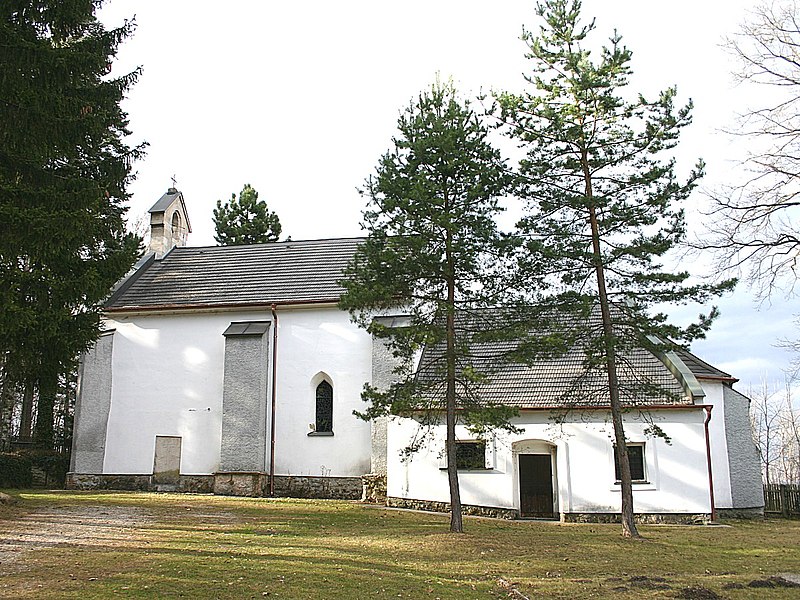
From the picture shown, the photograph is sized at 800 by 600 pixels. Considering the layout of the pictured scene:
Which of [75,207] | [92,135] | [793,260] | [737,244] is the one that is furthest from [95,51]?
[793,260]

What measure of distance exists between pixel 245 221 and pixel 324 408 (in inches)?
869

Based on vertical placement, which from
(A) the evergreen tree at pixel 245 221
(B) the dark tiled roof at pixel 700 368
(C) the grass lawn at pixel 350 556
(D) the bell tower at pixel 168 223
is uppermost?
(A) the evergreen tree at pixel 245 221

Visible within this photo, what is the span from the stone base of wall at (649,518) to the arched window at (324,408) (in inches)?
356

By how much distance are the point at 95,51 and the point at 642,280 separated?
13200mm

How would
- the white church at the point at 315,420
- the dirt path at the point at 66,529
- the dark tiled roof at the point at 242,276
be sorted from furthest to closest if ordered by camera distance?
the dark tiled roof at the point at 242,276, the white church at the point at 315,420, the dirt path at the point at 66,529

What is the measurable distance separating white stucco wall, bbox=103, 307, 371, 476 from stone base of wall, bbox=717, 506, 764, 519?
36.8 feet

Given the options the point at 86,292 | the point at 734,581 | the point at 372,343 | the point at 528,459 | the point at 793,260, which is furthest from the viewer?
the point at 372,343

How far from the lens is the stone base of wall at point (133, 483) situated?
26984mm

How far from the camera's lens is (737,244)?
16.4m

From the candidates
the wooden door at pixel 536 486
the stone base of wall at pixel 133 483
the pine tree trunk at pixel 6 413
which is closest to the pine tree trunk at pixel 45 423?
the pine tree trunk at pixel 6 413

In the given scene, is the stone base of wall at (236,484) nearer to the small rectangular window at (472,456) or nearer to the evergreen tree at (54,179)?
the small rectangular window at (472,456)

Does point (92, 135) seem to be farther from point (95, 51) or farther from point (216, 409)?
point (216, 409)

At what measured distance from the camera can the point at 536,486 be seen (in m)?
22.8

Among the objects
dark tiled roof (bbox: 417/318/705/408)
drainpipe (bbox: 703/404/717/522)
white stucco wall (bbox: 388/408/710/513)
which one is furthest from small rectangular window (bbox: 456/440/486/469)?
drainpipe (bbox: 703/404/717/522)
